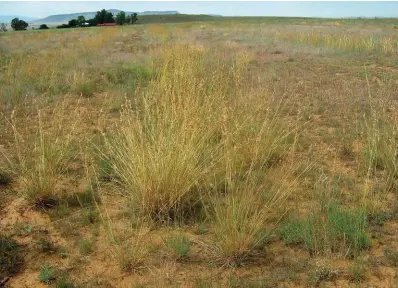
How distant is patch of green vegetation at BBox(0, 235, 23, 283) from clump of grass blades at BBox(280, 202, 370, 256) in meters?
1.88

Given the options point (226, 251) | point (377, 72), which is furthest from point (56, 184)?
point (377, 72)

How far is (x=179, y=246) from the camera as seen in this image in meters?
2.63

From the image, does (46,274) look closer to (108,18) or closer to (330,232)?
(330,232)

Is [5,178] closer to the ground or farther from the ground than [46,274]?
farther from the ground

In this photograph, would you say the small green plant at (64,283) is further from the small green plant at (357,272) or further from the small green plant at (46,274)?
the small green plant at (357,272)

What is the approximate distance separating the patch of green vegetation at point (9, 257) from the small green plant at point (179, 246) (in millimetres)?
1038

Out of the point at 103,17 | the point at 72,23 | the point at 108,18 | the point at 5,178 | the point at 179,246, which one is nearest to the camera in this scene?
the point at 179,246

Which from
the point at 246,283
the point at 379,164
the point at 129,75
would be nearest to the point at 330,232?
the point at 246,283

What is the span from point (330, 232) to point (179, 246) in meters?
1.06

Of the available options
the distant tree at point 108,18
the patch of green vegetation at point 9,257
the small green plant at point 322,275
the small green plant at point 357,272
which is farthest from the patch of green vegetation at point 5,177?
the distant tree at point 108,18

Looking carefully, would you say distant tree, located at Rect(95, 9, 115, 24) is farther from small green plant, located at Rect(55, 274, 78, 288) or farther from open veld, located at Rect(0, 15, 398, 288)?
small green plant, located at Rect(55, 274, 78, 288)

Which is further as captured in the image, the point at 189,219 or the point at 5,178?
the point at 5,178

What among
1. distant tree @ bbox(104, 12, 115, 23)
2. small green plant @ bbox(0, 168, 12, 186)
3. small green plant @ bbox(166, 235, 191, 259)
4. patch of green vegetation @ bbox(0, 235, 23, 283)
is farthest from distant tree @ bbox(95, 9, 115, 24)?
small green plant @ bbox(166, 235, 191, 259)

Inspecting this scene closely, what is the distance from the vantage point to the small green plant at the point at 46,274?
8.09 feet
